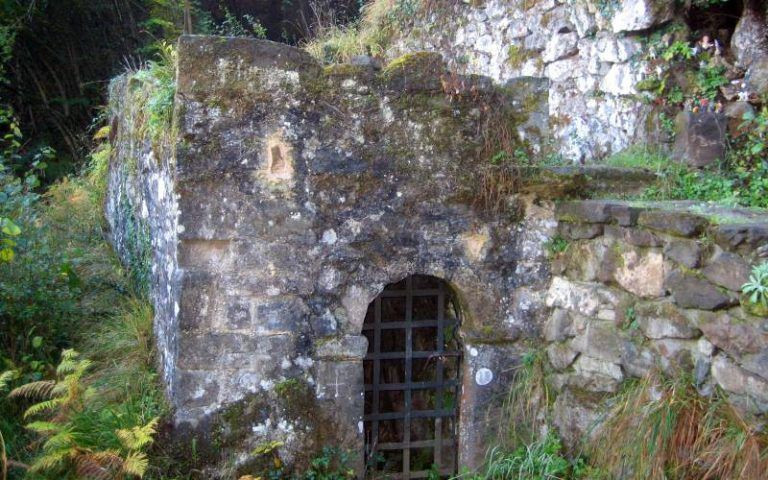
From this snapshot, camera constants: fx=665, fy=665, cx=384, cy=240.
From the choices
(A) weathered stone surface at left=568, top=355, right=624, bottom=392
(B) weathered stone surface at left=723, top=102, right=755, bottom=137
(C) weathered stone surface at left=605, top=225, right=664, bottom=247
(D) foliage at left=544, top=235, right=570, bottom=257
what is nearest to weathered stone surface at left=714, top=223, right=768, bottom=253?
(C) weathered stone surface at left=605, top=225, right=664, bottom=247

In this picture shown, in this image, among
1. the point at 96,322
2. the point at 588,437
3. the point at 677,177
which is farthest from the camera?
the point at 96,322

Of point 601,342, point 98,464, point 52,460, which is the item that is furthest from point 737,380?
point 52,460

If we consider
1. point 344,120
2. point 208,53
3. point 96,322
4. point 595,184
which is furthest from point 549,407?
point 96,322

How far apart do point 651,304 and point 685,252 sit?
1.20ft

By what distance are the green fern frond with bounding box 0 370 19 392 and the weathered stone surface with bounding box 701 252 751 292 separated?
4.00 m

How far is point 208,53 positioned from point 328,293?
154 cm

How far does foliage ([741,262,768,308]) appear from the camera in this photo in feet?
8.96

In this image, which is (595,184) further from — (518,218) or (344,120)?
(344,120)

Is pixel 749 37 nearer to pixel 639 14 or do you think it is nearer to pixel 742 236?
pixel 639 14

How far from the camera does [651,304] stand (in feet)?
11.2

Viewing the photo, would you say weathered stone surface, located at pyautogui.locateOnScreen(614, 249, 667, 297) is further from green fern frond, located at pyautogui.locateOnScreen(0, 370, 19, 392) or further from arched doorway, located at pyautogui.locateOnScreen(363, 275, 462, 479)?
green fern frond, located at pyautogui.locateOnScreen(0, 370, 19, 392)

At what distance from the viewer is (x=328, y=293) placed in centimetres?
395

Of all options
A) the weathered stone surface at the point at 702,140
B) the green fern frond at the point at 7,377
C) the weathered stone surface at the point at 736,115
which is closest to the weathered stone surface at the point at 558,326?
the weathered stone surface at the point at 702,140

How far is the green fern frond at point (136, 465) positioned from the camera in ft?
11.1
